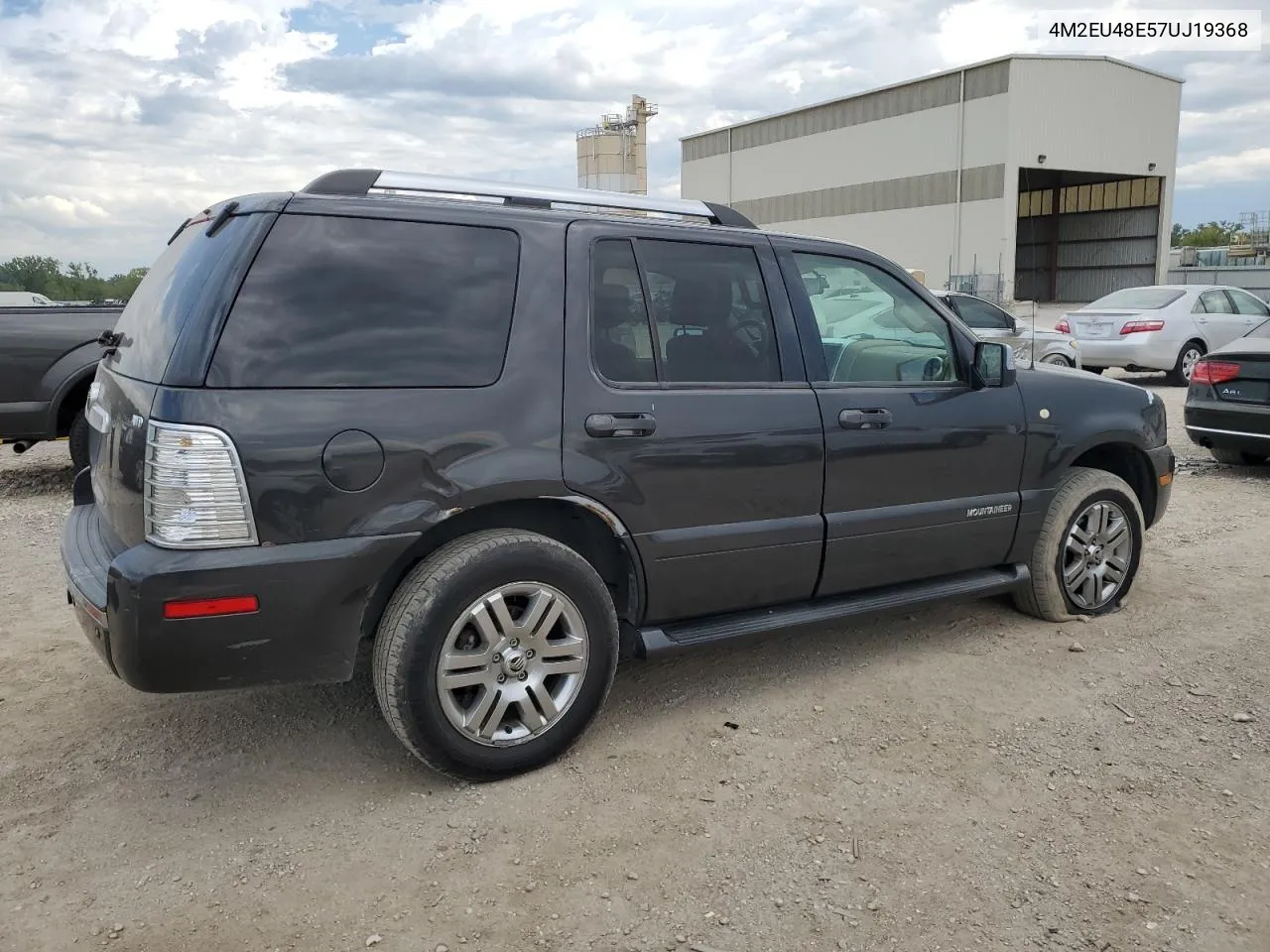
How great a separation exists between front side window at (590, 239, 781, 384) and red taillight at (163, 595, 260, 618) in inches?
→ 52.8

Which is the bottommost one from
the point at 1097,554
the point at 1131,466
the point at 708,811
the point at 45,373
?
the point at 708,811

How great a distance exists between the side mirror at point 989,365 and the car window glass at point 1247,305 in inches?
528

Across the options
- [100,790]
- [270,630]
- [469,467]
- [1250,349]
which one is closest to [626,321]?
[469,467]

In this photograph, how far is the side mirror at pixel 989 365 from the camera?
4.26 metres

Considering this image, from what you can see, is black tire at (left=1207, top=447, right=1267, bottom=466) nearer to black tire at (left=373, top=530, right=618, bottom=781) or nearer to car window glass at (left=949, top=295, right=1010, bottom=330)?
car window glass at (left=949, top=295, right=1010, bottom=330)

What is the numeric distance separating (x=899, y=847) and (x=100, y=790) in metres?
2.56

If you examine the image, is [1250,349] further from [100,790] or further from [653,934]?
[100,790]

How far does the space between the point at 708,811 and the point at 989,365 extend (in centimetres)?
229

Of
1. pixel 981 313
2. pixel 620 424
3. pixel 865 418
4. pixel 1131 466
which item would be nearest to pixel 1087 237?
pixel 981 313

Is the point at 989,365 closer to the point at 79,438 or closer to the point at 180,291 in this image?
the point at 180,291

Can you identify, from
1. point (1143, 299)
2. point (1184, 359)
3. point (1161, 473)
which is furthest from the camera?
point (1143, 299)

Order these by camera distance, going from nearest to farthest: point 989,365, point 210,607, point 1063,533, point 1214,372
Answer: point 210,607 → point 989,365 → point 1063,533 → point 1214,372

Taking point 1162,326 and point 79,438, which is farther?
point 1162,326

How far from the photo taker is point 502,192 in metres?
3.58
